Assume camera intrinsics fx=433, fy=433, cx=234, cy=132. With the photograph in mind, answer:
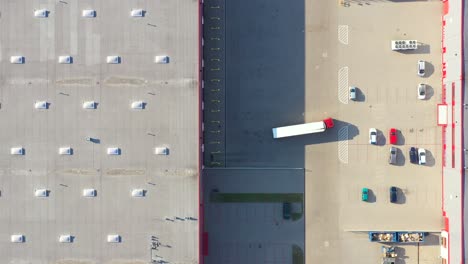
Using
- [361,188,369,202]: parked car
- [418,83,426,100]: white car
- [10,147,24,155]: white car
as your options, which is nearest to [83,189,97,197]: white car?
[10,147,24,155]: white car

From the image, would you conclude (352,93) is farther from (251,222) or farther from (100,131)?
(100,131)

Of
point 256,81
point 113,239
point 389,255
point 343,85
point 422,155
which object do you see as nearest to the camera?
point 113,239

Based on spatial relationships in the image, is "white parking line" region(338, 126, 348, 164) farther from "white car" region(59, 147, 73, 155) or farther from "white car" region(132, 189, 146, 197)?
"white car" region(59, 147, 73, 155)

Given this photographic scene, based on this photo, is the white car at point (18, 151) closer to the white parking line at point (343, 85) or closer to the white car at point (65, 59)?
the white car at point (65, 59)

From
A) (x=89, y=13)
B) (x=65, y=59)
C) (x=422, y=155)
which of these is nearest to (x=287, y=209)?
(x=422, y=155)

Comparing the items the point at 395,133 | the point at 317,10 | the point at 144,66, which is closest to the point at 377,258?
the point at 395,133

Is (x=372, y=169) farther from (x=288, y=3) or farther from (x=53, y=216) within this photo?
(x=53, y=216)
